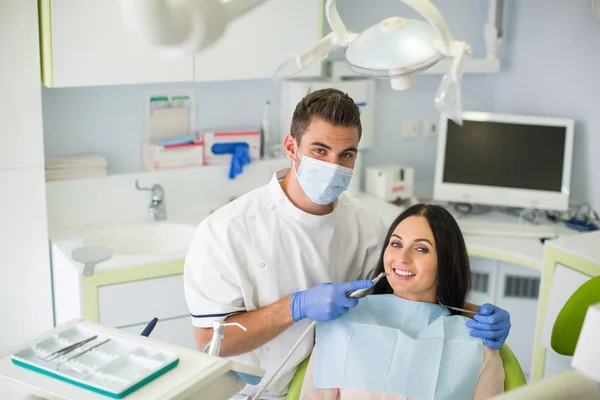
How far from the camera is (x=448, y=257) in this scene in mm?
2057

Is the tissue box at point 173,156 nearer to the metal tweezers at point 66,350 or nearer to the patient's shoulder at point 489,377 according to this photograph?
the patient's shoulder at point 489,377

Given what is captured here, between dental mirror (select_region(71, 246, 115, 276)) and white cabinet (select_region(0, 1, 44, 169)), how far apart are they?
0.35m

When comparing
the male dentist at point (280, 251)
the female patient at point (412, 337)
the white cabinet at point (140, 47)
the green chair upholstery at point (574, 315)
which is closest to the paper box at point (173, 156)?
the white cabinet at point (140, 47)

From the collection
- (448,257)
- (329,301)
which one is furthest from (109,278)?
(448,257)

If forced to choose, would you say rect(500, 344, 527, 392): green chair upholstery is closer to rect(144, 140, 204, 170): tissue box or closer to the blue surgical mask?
the blue surgical mask

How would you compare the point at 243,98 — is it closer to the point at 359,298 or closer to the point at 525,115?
the point at 525,115

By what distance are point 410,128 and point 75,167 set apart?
169cm

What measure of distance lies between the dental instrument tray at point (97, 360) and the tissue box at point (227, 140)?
2.13 m

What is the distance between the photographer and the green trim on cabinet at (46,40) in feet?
8.83

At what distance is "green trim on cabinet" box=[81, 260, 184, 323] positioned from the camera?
2.71 m

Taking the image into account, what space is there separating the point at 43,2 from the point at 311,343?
5.04 feet

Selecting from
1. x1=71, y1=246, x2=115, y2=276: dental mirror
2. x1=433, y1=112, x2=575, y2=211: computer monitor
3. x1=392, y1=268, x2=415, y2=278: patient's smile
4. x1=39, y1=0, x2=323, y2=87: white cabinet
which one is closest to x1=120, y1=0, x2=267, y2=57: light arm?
x1=392, y1=268, x2=415, y2=278: patient's smile

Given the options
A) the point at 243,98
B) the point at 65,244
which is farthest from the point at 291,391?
the point at 243,98

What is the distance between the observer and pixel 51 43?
272 cm
